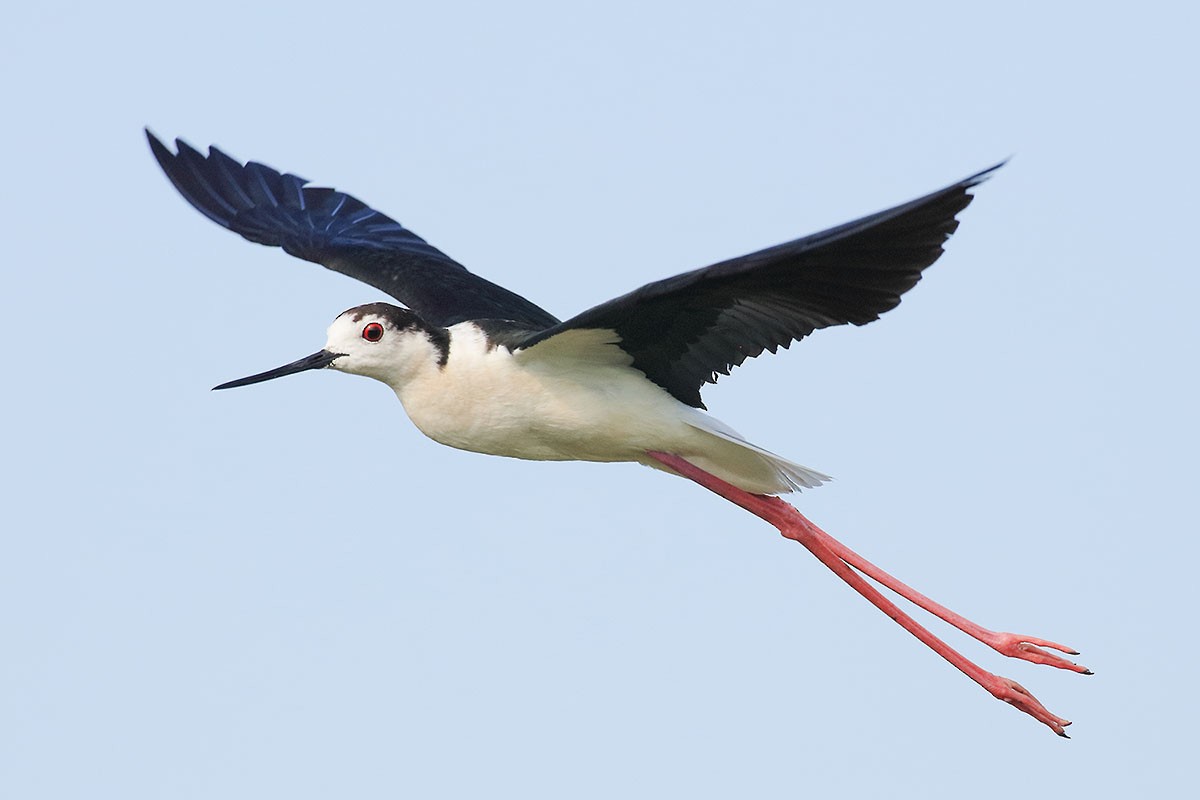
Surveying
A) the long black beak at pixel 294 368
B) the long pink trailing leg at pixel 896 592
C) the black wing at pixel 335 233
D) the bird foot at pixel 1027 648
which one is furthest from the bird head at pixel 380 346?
the bird foot at pixel 1027 648

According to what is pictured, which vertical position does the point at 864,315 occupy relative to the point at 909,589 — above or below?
above

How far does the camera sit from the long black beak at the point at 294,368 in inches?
426

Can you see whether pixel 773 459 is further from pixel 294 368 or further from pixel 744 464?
pixel 294 368

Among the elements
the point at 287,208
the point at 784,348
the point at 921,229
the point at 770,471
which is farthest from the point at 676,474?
the point at 287,208

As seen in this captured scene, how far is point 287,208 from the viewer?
1379 cm

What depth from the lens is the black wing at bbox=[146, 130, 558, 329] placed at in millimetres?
12078

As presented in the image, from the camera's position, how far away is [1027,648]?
10781 mm

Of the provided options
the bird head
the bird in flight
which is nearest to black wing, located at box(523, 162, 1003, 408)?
the bird in flight

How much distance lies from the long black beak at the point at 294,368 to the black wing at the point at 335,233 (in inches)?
39.8

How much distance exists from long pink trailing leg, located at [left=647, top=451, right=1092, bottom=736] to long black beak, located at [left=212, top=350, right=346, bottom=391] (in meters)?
1.91

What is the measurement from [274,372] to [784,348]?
2.98 m

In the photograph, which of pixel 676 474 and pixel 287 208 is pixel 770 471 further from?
pixel 287 208

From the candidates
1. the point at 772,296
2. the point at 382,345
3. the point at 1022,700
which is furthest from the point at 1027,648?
the point at 382,345

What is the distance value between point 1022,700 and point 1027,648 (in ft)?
0.96
